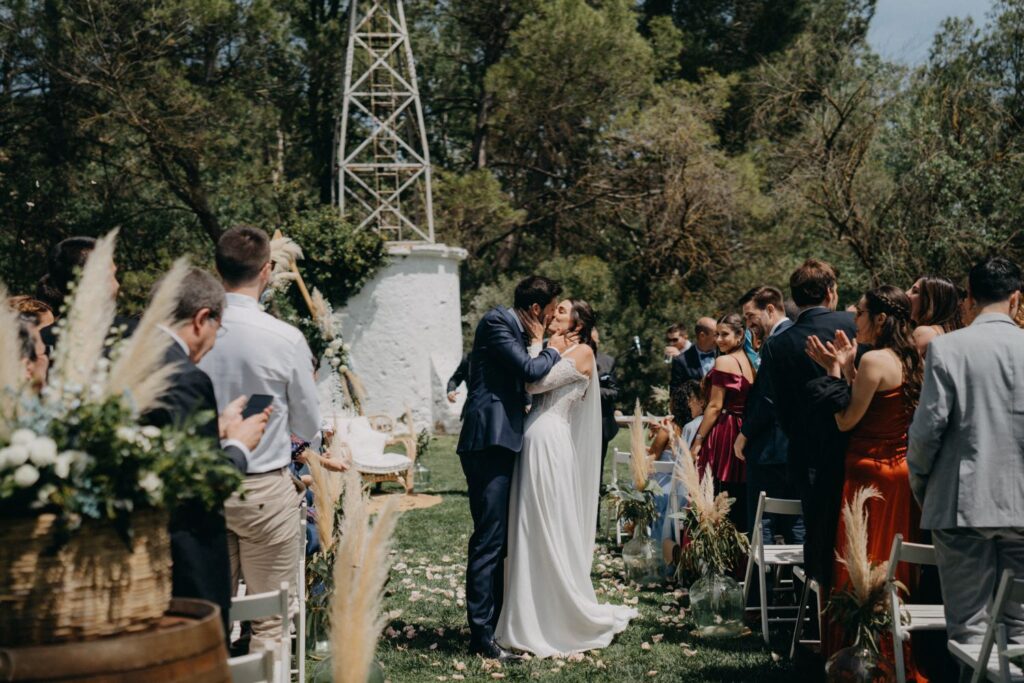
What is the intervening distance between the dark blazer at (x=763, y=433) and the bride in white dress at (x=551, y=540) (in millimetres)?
1189

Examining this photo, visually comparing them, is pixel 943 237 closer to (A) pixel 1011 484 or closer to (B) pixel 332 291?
(B) pixel 332 291

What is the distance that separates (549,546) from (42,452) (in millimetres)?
4111

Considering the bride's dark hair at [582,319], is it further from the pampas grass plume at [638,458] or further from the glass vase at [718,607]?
the glass vase at [718,607]

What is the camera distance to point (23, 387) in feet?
7.57

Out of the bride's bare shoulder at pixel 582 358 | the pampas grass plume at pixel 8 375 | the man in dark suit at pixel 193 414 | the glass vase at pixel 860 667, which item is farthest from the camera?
the bride's bare shoulder at pixel 582 358

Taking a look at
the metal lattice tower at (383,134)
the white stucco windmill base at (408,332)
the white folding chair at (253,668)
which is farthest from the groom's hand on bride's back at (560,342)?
→ the white stucco windmill base at (408,332)

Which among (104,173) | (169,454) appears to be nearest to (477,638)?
(169,454)

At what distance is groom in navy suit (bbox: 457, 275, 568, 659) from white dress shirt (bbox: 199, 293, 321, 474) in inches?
69.5

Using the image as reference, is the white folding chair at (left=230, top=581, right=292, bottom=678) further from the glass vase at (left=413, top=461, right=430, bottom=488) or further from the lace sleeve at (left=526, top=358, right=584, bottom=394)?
the glass vase at (left=413, top=461, right=430, bottom=488)

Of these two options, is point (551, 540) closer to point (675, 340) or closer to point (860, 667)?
point (860, 667)

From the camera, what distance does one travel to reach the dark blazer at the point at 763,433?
6.62 meters

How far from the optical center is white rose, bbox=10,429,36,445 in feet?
7.24

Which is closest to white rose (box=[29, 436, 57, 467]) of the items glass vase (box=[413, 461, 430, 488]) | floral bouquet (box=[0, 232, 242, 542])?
floral bouquet (box=[0, 232, 242, 542])

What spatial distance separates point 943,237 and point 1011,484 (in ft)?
55.7
